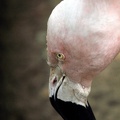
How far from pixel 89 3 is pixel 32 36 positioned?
9.32 ft

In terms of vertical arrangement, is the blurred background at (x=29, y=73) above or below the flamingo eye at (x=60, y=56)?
above

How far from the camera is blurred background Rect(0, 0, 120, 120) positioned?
12.2 ft

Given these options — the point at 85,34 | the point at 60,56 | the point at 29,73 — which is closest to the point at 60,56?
the point at 60,56

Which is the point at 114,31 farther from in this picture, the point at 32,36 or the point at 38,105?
the point at 32,36

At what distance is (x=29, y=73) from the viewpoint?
3951 millimetres

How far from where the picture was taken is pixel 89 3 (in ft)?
4.42

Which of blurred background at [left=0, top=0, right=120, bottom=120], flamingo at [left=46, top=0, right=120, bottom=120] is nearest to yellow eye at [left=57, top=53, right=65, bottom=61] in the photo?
flamingo at [left=46, top=0, right=120, bottom=120]

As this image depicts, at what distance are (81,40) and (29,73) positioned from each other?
2607 millimetres

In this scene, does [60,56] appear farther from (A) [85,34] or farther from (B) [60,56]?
(A) [85,34]

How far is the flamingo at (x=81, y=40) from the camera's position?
134cm

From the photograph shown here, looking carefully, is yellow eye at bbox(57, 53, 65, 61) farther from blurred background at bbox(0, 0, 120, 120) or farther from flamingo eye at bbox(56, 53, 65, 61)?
blurred background at bbox(0, 0, 120, 120)

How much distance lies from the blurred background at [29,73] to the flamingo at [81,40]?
6.96ft

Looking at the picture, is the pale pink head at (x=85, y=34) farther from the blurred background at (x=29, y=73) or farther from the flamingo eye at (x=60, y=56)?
the blurred background at (x=29, y=73)

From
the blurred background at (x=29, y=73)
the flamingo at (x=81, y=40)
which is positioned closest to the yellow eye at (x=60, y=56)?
the flamingo at (x=81, y=40)
